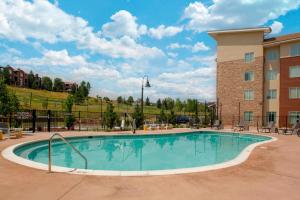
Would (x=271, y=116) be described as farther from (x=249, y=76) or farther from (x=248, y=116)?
(x=249, y=76)

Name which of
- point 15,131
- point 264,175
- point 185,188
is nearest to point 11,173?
point 185,188

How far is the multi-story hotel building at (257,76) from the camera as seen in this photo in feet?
101

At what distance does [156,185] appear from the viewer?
6113 mm

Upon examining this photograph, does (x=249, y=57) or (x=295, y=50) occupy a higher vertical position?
(x=295, y=50)

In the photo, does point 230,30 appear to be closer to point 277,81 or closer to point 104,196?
point 277,81

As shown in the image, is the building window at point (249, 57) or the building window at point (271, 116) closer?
the building window at point (271, 116)

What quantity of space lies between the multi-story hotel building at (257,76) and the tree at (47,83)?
66.2 metres

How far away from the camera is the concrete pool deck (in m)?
5.41

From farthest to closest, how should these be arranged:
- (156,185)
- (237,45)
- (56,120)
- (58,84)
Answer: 1. (58,84)
2. (237,45)
3. (56,120)
4. (156,185)

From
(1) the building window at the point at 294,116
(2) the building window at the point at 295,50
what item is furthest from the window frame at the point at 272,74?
(1) the building window at the point at 294,116

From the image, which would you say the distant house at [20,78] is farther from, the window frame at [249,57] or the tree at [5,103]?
the tree at [5,103]

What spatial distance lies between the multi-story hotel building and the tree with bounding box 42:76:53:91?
66.2m

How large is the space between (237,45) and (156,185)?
3202 cm

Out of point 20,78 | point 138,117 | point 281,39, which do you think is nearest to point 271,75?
point 281,39
